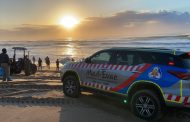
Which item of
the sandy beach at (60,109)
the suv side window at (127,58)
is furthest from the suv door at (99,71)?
the sandy beach at (60,109)

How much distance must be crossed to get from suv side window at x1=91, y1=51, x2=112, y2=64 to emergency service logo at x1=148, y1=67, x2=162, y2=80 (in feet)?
5.88

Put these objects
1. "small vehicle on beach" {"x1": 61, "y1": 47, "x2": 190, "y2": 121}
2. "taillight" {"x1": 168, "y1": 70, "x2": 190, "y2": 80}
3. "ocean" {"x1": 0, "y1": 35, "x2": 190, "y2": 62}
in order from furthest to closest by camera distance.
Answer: "ocean" {"x1": 0, "y1": 35, "x2": 190, "y2": 62} < "small vehicle on beach" {"x1": 61, "y1": 47, "x2": 190, "y2": 121} < "taillight" {"x1": 168, "y1": 70, "x2": 190, "y2": 80}

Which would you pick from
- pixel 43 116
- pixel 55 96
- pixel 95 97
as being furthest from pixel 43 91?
pixel 43 116

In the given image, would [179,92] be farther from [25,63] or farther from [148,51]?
[25,63]

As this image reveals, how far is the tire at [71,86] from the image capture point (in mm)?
10941

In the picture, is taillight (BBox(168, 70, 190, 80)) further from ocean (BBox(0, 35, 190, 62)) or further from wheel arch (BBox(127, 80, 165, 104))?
ocean (BBox(0, 35, 190, 62))

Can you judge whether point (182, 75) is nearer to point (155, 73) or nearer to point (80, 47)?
point (155, 73)

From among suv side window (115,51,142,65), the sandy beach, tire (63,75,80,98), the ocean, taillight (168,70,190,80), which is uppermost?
the ocean

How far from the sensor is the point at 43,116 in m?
8.87

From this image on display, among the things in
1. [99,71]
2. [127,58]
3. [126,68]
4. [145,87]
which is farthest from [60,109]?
[145,87]

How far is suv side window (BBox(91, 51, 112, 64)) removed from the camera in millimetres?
10037

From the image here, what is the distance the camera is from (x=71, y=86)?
1112 cm

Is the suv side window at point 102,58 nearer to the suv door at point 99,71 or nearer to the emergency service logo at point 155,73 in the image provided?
the suv door at point 99,71

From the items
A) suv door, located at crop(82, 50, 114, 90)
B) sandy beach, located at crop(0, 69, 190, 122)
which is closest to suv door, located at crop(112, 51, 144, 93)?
suv door, located at crop(82, 50, 114, 90)
